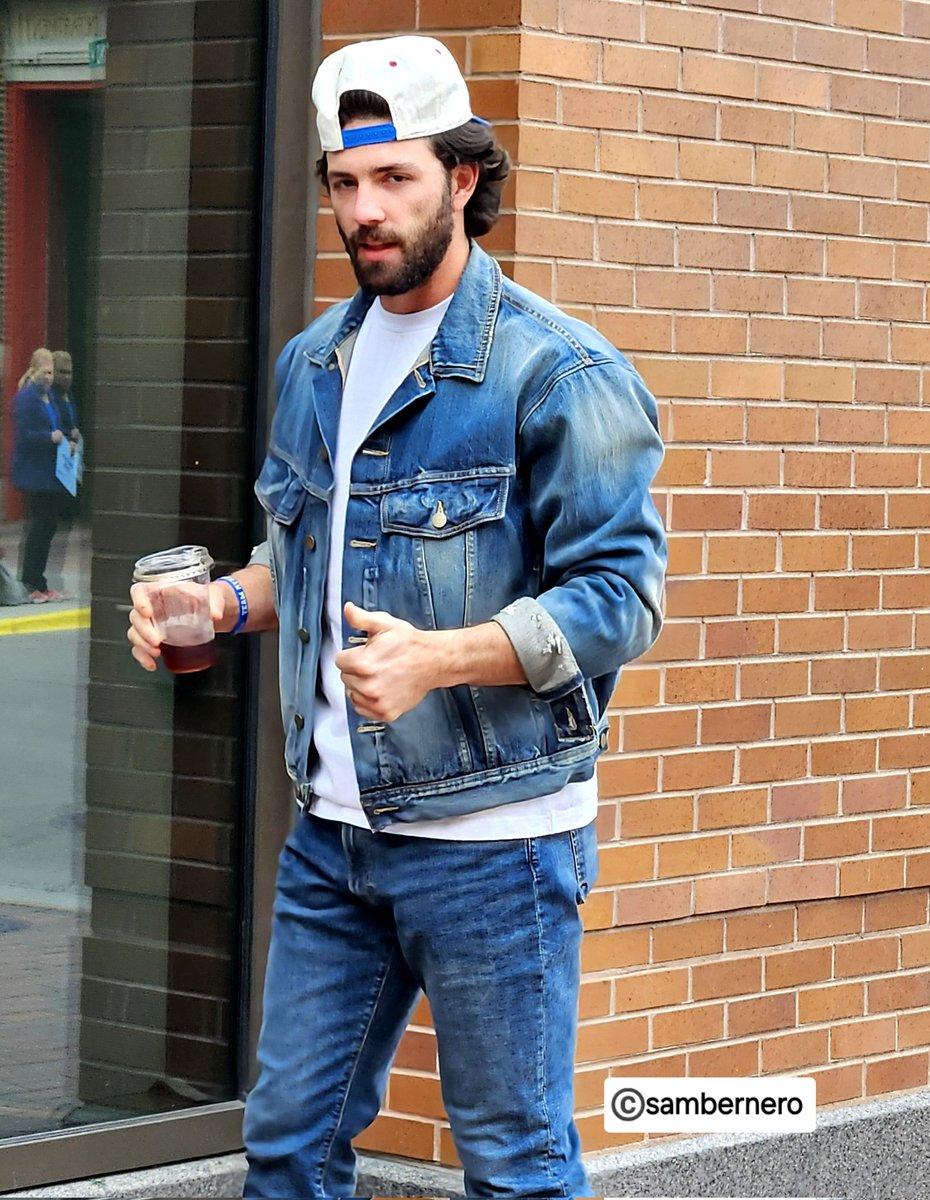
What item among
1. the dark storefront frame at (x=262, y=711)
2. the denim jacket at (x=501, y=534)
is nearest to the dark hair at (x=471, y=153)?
the denim jacket at (x=501, y=534)

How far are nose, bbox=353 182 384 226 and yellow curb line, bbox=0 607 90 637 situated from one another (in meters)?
1.81

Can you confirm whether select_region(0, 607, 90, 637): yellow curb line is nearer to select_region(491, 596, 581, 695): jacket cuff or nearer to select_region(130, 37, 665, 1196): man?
select_region(130, 37, 665, 1196): man

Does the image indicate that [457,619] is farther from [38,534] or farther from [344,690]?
[38,534]

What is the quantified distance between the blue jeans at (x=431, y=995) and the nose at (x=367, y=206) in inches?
33.3

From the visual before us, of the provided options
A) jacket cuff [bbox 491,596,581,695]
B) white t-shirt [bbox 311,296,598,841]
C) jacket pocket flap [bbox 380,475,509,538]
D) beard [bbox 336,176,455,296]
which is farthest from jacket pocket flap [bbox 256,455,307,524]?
jacket cuff [bbox 491,596,581,695]

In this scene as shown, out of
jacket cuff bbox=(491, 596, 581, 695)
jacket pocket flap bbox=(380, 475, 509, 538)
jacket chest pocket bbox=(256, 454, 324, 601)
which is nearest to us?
jacket cuff bbox=(491, 596, 581, 695)

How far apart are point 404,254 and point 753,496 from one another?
1.96 meters

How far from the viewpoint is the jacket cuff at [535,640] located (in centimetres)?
263

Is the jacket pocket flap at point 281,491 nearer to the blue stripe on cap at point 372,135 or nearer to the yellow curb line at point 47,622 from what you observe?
the blue stripe on cap at point 372,135

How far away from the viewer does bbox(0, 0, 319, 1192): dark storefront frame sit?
171 inches

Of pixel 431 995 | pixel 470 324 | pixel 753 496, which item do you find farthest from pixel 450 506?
pixel 753 496

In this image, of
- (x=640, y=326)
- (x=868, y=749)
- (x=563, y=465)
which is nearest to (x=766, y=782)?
(x=868, y=749)

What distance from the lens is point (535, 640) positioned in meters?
2.63

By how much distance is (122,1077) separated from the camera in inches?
175
